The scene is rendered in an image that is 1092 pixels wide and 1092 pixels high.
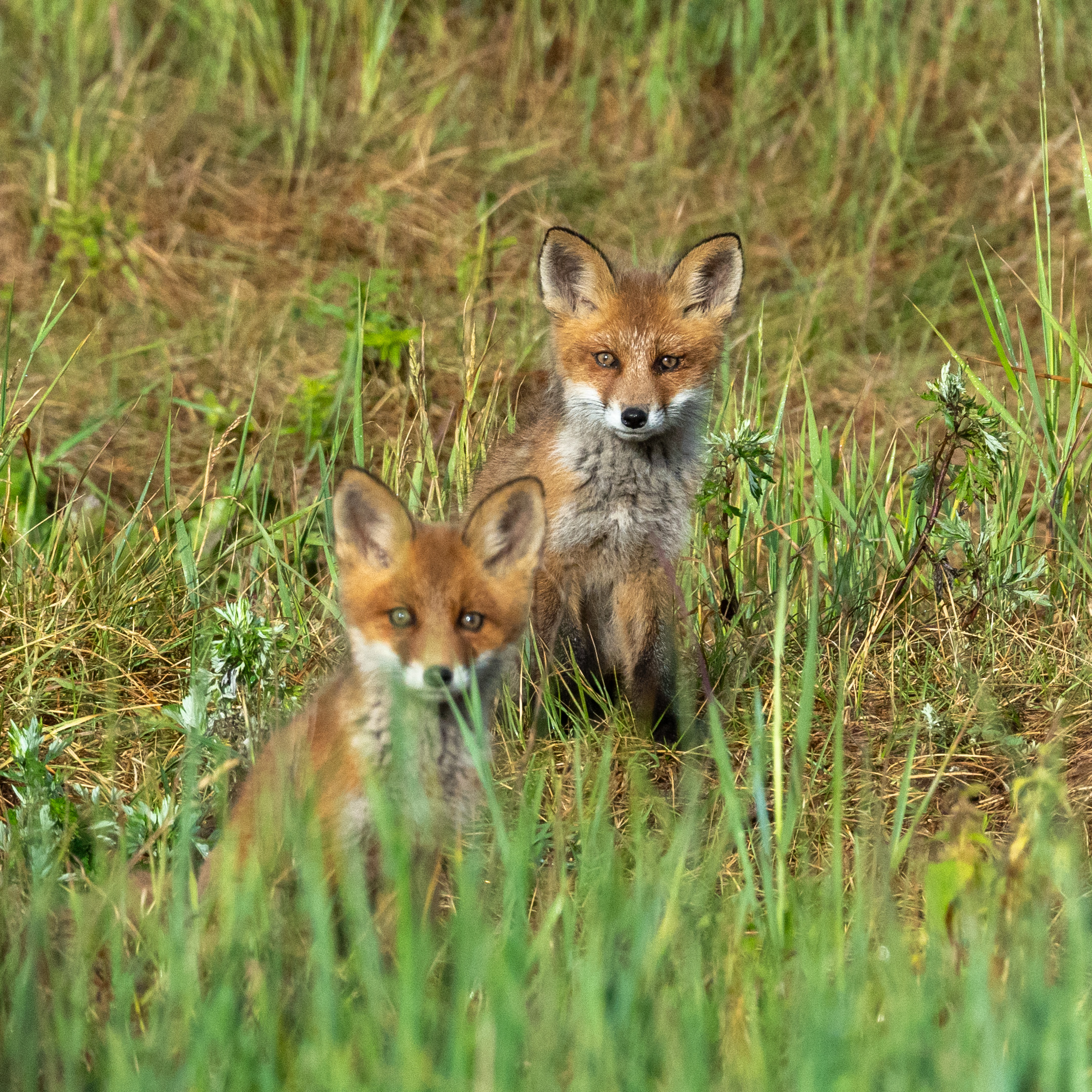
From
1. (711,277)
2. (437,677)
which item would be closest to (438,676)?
(437,677)

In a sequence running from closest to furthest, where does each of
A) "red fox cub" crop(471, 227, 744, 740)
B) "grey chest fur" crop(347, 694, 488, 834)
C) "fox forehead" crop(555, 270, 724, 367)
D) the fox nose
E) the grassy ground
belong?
the grassy ground < the fox nose < "grey chest fur" crop(347, 694, 488, 834) < "red fox cub" crop(471, 227, 744, 740) < "fox forehead" crop(555, 270, 724, 367)

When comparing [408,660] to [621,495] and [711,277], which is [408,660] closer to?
[621,495]

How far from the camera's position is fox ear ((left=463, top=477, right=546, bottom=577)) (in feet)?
10.4

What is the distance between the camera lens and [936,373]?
760 cm

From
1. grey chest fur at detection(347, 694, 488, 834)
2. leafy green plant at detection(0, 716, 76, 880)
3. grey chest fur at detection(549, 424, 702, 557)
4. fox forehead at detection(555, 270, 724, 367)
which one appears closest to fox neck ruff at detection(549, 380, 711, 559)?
grey chest fur at detection(549, 424, 702, 557)

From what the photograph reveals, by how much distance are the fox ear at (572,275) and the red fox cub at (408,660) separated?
167 centimetres

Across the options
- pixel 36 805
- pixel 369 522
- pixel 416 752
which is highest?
pixel 369 522

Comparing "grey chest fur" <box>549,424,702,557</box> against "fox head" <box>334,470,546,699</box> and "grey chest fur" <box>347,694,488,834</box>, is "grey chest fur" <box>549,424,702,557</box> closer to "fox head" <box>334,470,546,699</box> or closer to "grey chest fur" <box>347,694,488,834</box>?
"fox head" <box>334,470,546,699</box>

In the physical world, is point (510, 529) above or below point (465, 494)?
above

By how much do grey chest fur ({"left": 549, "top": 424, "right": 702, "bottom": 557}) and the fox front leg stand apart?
0.33 ft

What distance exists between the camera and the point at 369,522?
10.5 ft

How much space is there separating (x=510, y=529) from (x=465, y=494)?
5.29 ft

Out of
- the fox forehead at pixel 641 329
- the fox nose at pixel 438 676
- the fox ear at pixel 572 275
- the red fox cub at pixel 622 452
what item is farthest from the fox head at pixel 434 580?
the fox ear at pixel 572 275

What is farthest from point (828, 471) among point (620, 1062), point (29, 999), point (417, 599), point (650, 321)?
point (29, 999)
